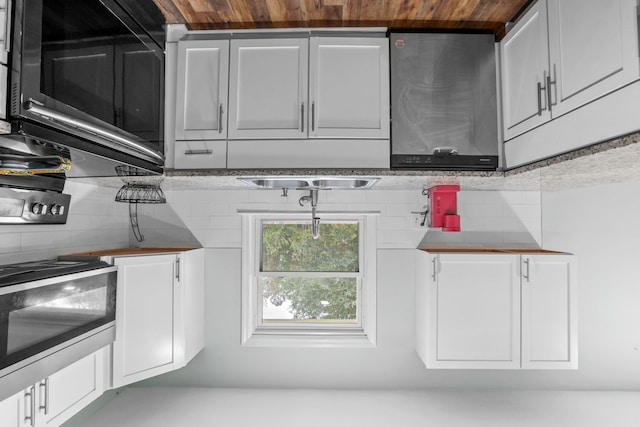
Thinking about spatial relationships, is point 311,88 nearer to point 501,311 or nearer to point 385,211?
point 385,211

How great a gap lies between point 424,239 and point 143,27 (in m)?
1.76

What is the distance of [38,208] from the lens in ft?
4.62

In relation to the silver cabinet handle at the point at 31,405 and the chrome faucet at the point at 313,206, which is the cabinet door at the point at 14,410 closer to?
the silver cabinet handle at the point at 31,405

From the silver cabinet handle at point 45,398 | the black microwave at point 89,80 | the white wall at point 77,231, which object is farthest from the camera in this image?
the white wall at point 77,231

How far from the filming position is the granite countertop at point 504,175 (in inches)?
44.9

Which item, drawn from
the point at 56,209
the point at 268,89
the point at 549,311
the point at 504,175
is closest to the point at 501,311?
the point at 549,311

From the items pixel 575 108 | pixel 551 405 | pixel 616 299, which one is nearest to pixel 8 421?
pixel 575 108

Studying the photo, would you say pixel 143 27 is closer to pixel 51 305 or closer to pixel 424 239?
pixel 51 305

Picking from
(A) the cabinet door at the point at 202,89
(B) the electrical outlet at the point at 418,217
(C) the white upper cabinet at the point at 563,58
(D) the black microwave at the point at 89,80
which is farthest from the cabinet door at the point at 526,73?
(D) the black microwave at the point at 89,80

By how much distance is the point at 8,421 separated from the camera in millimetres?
1075

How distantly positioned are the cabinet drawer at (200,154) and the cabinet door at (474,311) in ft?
3.89

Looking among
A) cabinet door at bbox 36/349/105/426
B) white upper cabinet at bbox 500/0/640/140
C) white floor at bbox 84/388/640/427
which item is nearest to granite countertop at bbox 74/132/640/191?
white upper cabinet at bbox 500/0/640/140

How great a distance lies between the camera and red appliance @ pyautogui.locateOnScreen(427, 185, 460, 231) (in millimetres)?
1883

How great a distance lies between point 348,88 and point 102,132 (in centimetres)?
100
